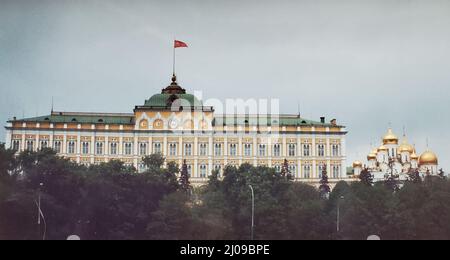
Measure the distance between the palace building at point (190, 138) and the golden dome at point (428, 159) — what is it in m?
3.39

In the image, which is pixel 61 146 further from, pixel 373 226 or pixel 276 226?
pixel 373 226

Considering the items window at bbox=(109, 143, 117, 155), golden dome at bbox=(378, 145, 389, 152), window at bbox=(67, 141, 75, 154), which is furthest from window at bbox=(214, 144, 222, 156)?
golden dome at bbox=(378, 145, 389, 152)

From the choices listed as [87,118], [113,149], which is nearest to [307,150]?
[113,149]

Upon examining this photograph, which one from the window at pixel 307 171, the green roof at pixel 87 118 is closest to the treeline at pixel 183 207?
the green roof at pixel 87 118

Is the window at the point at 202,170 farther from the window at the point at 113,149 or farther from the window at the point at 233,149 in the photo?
the window at the point at 113,149

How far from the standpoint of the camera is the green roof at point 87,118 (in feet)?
65.6

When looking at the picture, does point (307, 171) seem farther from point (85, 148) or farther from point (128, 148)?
point (85, 148)

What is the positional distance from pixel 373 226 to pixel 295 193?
289 centimetres

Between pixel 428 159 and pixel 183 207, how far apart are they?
44.8ft

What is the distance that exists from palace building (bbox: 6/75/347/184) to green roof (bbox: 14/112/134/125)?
0.03 metres

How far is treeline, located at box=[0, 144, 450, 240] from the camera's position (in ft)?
43.6

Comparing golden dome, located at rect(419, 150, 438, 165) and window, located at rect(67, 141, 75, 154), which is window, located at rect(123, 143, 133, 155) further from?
golden dome, located at rect(419, 150, 438, 165)
